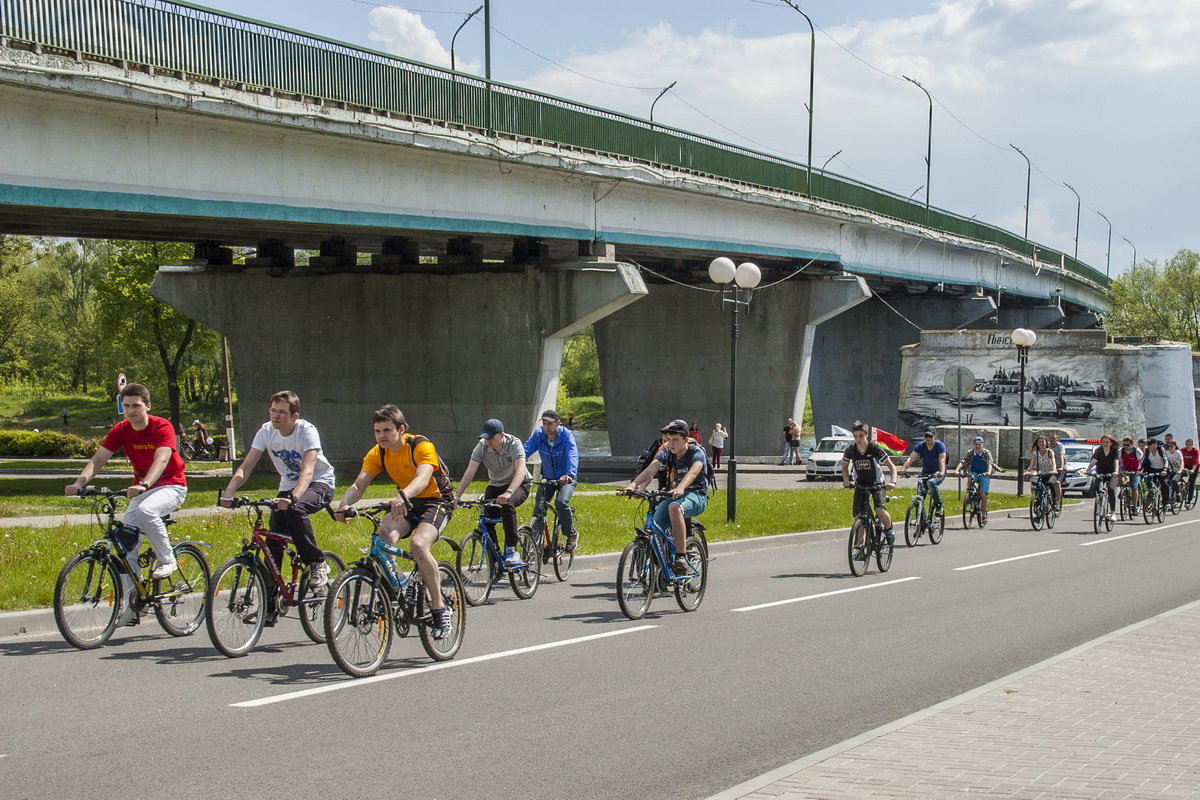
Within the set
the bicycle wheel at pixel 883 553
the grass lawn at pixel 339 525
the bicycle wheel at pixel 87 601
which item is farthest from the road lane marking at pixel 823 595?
the bicycle wheel at pixel 87 601

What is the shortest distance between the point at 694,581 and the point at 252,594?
4.18 metres

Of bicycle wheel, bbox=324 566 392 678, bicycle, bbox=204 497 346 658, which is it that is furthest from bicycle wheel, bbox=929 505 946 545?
bicycle wheel, bbox=324 566 392 678

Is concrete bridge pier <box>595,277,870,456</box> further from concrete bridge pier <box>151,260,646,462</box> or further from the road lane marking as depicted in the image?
the road lane marking

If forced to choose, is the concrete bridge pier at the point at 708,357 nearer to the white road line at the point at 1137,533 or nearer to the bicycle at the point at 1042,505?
the white road line at the point at 1137,533

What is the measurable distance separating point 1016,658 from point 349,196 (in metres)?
16.7

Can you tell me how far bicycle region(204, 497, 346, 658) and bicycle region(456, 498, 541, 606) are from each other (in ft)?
7.61

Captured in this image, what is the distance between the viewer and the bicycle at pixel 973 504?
2347 centimetres

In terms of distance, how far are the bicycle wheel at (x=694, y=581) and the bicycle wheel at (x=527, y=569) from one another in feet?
5.19

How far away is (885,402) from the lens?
6156 cm

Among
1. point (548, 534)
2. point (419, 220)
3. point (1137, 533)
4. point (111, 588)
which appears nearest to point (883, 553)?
point (548, 534)

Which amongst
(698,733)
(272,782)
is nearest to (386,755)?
(272,782)

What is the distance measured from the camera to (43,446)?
4244cm

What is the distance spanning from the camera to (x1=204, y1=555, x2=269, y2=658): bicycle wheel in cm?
881

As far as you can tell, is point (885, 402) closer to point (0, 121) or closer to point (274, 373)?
point (274, 373)
